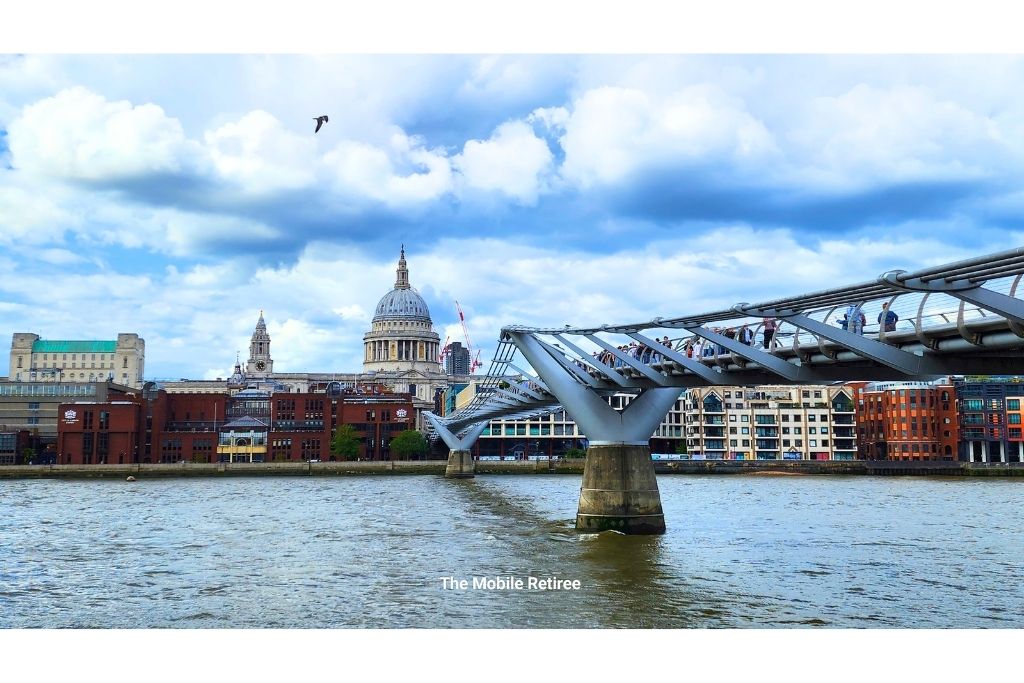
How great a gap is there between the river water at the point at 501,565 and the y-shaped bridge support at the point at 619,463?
1011mm

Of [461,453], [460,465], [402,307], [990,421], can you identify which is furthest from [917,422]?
[402,307]

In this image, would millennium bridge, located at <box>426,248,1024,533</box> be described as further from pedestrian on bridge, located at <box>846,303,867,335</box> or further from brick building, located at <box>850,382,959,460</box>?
brick building, located at <box>850,382,959,460</box>

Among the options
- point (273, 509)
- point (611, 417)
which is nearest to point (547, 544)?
point (611, 417)

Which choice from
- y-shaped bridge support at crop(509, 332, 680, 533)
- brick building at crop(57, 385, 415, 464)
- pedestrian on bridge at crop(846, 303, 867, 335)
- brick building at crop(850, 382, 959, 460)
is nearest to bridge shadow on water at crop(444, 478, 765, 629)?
y-shaped bridge support at crop(509, 332, 680, 533)

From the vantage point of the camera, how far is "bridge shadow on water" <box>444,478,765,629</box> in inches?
730

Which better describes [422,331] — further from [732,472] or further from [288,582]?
[288,582]

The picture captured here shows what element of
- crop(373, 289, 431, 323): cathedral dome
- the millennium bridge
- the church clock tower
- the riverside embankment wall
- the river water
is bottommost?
the river water

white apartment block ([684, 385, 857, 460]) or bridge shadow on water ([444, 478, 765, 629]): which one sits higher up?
white apartment block ([684, 385, 857, 460])

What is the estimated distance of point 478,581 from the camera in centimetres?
2147

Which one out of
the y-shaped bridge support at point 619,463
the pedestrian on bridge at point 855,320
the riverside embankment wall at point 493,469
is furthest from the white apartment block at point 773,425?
the pedestrian on bridge at point 855,320

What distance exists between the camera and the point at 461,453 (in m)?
90.4

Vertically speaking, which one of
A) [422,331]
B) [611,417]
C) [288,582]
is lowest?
[288,582]

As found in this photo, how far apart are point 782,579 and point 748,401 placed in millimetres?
90697

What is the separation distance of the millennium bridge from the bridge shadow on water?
2.33m
